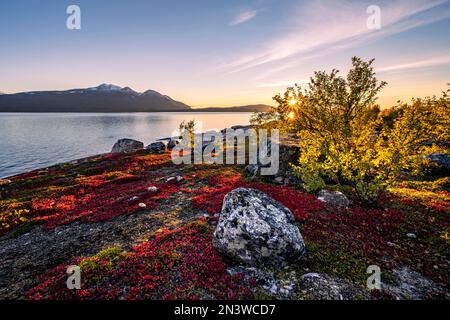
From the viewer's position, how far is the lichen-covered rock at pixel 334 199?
52.5ft

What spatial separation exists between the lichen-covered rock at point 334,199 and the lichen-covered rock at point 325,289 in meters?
8.37

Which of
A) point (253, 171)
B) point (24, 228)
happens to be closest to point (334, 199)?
point (253, 171)

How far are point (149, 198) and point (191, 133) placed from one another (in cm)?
3995

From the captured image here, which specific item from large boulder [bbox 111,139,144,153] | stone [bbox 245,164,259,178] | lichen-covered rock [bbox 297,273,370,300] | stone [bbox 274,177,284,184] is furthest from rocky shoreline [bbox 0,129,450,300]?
large boulder [bbox 111,139,144,153]

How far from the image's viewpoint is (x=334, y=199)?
16469mm

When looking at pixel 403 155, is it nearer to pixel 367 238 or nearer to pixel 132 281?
pixel 367 238

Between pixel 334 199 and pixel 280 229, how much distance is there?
8.96m

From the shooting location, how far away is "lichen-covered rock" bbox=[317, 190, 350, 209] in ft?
52.5

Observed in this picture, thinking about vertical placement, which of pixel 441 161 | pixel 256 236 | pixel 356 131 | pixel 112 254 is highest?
pixel 356 131

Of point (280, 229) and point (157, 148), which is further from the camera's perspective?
point (157, 148)

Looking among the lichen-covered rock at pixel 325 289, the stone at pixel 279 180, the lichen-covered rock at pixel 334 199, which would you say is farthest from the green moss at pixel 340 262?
the stone at pixel 279 180

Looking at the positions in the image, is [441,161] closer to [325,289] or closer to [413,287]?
[413,287]

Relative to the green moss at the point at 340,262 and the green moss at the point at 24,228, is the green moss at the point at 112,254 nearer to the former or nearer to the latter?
the green moss at the point at 340,262
